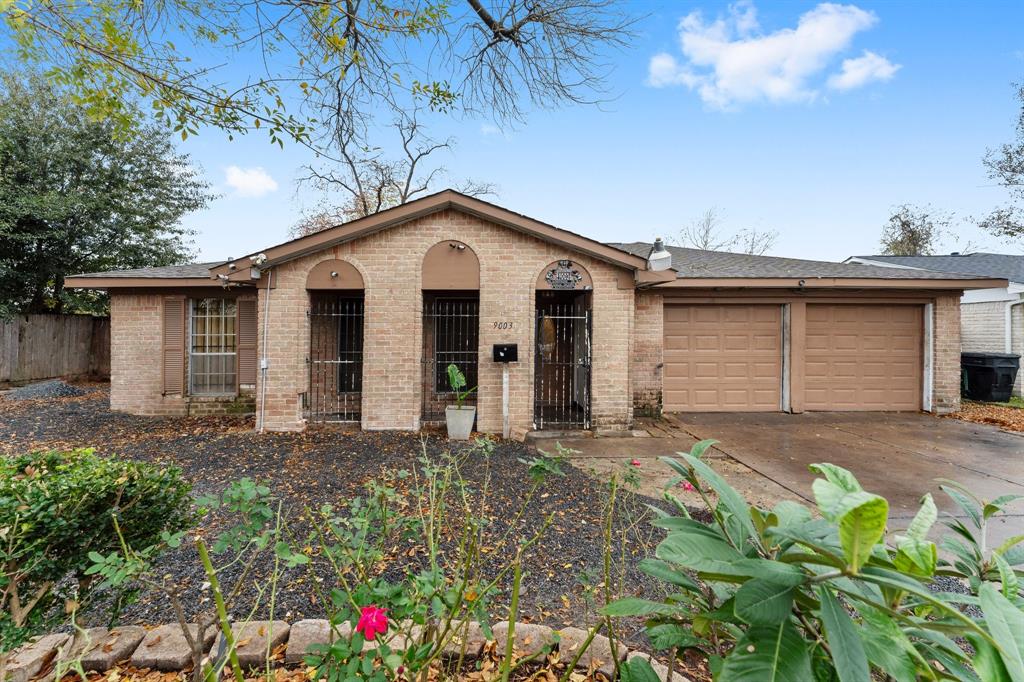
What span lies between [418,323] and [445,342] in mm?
2256

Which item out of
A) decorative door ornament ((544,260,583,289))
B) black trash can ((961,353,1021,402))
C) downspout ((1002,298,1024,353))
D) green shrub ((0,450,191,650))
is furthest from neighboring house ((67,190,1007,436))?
green shrub ((0,450,191,650))

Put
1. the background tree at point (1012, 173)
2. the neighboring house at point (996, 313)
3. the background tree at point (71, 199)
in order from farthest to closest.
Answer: the background tree at point (1012, 173)
the background tree at point (71, 199)
the neighboring house at point (996, 313)

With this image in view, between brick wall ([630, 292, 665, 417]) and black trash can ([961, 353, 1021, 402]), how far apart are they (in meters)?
8.09

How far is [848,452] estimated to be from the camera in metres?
6.13

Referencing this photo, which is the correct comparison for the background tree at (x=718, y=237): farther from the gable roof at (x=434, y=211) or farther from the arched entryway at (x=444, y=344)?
the gable roof at (x=434, y=211)

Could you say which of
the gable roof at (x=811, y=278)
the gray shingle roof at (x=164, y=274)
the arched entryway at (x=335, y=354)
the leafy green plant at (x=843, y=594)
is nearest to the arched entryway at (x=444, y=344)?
the arched entryway at (x=335, y=354)

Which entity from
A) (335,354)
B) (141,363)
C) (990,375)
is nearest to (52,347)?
(141,363)

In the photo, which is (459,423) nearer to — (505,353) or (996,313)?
(505,353)

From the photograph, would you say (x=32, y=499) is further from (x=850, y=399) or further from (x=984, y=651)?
(x=850, y=399)

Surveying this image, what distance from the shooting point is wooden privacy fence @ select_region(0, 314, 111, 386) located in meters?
12.1

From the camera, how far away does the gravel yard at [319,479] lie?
2.55 metres

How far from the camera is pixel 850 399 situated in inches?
364

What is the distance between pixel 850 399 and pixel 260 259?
11.4 metres

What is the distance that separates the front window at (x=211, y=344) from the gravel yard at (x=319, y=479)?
999mm
